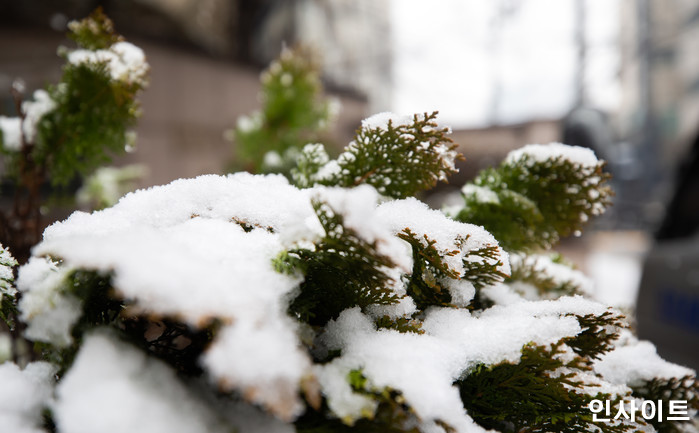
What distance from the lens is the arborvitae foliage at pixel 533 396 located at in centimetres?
43

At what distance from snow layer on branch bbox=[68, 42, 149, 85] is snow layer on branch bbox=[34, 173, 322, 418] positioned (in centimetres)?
29

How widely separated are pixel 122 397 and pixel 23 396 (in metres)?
0.15

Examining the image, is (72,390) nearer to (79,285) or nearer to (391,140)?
(79,285)

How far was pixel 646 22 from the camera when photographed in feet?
38.5

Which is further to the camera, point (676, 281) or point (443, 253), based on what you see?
point (676, 281)

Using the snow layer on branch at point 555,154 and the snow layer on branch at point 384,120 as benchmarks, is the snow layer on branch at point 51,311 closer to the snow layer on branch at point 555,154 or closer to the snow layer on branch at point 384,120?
the snow layer on branch at point 384,120

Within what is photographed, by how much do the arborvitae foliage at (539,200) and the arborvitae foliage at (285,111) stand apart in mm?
635

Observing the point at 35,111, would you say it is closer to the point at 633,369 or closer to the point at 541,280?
the point at 541,280

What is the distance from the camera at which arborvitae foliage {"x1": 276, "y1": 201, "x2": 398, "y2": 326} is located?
14.6 inches

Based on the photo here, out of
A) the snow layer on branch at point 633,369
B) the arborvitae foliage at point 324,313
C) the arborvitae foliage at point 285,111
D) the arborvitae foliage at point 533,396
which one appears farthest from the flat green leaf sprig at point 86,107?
the snow layer on branch at point 633,369

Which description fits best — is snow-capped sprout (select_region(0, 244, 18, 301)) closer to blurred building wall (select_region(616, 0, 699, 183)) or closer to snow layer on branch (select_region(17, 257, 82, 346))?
snow layer on branch (select_region(17, 257, 82, 346))

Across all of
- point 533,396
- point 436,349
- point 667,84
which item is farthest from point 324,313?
point 667,84

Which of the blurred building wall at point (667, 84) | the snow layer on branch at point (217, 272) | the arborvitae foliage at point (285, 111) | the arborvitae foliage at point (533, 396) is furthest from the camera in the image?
the blurred building wall at point (667, 84)

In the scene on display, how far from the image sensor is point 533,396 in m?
0.45
